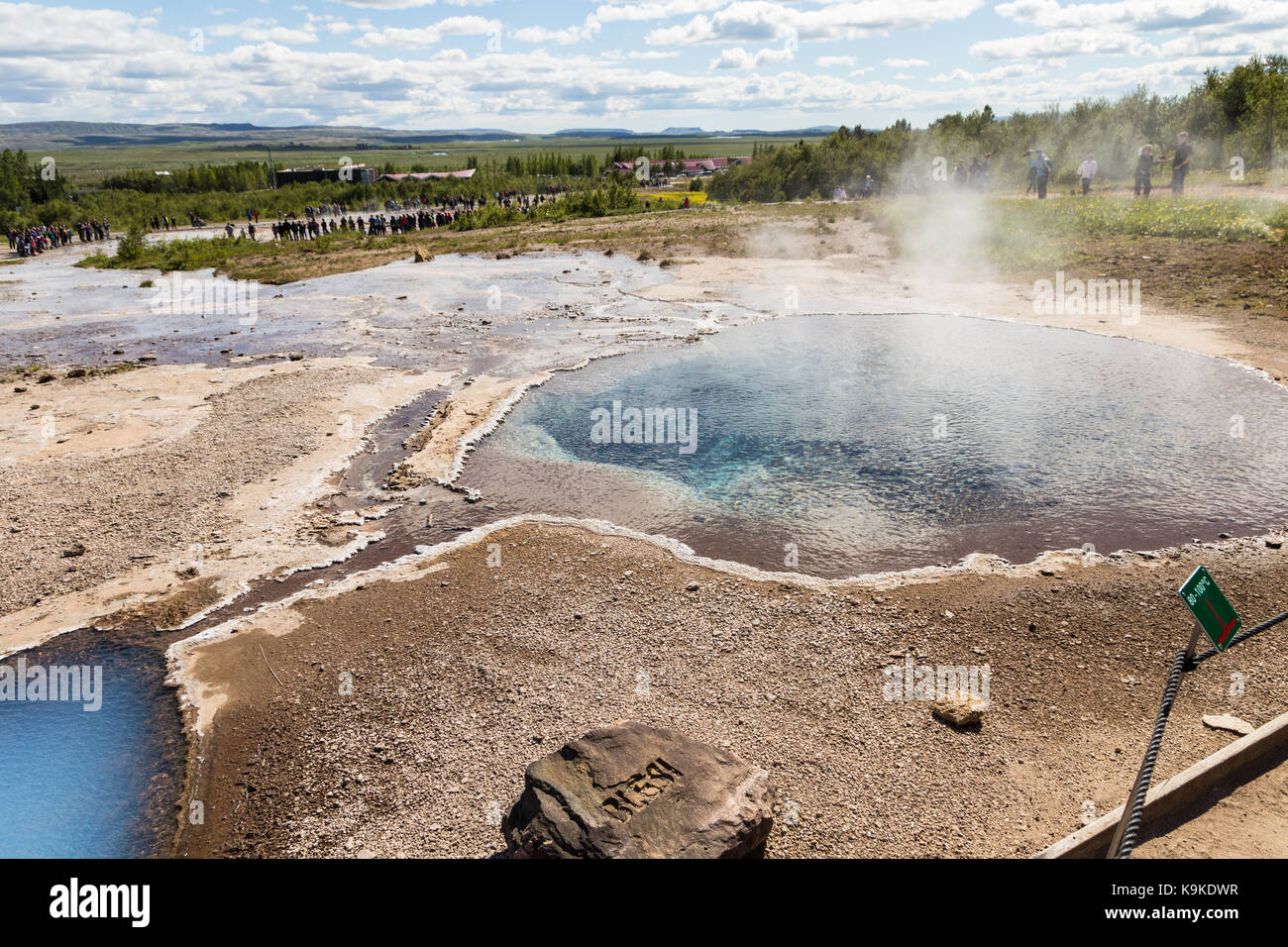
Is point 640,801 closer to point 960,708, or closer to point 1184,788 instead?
point 960,708

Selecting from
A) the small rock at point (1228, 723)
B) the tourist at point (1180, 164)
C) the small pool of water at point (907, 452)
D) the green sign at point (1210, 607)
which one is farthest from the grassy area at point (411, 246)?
the green sign at point (1210, 607)

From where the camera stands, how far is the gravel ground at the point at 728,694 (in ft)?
19.6

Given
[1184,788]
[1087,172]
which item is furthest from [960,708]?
[1087,172]

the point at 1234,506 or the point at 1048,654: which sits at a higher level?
the point at 1234,506

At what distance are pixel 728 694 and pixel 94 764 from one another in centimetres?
569

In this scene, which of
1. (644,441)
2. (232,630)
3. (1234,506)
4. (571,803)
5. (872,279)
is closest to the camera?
(571,803)

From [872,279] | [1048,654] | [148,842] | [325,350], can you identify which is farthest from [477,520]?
[872,279]

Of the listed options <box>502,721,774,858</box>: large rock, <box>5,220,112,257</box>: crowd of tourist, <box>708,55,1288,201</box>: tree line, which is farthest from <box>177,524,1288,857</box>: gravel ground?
<box>5,220,112,257</box>: crowd of tourist

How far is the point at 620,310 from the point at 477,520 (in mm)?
14248

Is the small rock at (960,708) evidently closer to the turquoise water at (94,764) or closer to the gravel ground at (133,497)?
the turquoise water at (94,764)

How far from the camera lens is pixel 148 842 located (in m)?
6.04

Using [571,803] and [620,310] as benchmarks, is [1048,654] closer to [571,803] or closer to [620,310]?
[571,803]

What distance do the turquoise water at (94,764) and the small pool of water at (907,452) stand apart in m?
5.15

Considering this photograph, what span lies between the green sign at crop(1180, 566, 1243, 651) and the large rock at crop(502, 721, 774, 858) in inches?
114
